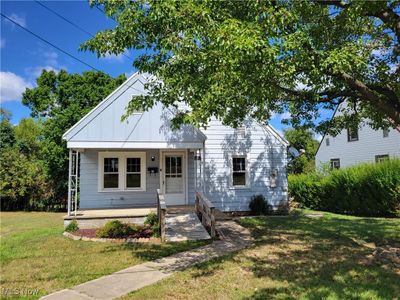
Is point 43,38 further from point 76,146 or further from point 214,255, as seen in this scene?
point 214,255

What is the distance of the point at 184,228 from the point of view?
11812mm

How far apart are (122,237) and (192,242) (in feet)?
7.13

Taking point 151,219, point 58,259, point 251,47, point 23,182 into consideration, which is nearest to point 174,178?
point 151,219

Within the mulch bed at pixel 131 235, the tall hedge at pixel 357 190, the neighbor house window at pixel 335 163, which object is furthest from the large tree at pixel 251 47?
the neighbor house window at pixel 335 163

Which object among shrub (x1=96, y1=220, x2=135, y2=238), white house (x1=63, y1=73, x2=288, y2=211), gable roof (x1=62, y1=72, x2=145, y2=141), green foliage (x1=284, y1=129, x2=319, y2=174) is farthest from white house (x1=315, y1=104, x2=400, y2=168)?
shrub (x1=96, y1=220, x2=135, y2=238)

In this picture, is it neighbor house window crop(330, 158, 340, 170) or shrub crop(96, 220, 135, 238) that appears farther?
neighbor house window crop(330, 158, 340, 170)

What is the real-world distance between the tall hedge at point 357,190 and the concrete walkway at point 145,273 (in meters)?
8.88

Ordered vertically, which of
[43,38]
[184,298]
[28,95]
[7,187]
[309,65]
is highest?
[28,95]

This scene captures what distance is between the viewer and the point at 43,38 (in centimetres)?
1039

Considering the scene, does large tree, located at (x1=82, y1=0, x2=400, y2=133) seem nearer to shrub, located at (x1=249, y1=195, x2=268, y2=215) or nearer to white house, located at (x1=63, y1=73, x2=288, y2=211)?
white house, located at (x1=63, y1=73, x2=288, y2=211)

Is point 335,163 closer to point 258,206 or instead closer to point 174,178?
point 258,206

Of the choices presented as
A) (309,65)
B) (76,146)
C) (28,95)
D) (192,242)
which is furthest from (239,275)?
(28,95)

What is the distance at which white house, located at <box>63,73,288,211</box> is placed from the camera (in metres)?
13.5

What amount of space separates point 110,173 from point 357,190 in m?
11.9
